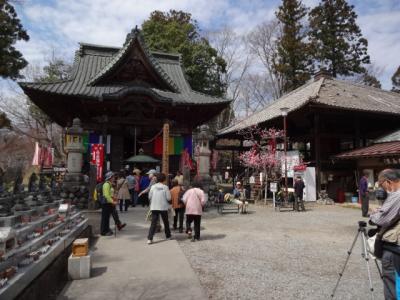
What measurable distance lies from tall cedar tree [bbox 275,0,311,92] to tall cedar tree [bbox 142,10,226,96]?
277 inches

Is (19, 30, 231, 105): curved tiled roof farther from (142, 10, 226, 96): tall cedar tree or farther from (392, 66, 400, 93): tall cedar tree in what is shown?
(392, 66, 400, 93): tall cedar tree

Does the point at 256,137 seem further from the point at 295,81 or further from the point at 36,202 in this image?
the point at 36,202

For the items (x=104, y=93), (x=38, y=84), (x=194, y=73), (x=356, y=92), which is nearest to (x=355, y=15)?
(x=356, y=92)

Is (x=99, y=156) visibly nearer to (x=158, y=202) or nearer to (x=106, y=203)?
(x=106, y=203)

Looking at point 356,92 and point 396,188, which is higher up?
point 356,92

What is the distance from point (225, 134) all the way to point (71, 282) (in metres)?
20.3

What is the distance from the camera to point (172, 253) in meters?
6.68

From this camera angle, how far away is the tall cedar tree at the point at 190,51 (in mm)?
27094

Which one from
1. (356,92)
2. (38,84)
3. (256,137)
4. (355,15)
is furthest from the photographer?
(355,15)

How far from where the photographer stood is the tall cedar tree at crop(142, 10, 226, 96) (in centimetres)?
2709

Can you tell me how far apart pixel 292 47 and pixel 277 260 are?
29.0 metres

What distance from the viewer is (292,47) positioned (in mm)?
31453

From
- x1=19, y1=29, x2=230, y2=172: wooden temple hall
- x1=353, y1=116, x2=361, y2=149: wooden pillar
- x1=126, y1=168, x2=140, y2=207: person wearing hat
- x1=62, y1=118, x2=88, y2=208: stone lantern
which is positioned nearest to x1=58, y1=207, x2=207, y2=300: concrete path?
x1=62, y1=118, x2=88, y2=208: stone lantern

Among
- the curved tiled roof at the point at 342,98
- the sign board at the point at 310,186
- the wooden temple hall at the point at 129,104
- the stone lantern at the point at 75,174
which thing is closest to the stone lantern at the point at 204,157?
the wooden temple hall at the point at 129,104
